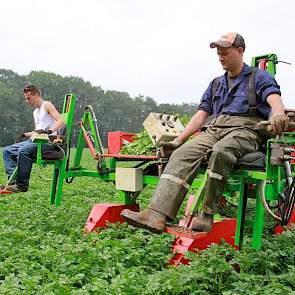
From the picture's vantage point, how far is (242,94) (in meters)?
4.78

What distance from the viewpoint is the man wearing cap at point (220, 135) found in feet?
13.6

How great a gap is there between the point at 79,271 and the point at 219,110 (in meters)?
2.32

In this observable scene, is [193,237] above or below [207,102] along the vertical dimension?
below

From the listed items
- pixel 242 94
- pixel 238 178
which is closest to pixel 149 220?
pixel 238 178

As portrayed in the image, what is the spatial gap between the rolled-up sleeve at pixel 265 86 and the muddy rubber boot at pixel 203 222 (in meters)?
1.30

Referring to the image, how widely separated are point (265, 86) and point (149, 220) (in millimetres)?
1724

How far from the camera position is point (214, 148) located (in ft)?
13.9

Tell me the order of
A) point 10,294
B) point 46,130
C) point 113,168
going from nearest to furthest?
point 10,294
point 113,168
point 46,130

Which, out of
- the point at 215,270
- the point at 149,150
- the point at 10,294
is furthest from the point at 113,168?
the point at 10,294

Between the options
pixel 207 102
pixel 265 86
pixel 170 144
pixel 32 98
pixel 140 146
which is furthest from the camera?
pixel 32 98

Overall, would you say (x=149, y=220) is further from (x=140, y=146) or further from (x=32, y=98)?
(x=32, y=98)

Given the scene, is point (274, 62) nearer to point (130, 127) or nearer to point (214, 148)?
point (214, 148)

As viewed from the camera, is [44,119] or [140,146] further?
[44,119]

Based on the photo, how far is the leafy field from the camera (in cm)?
325
